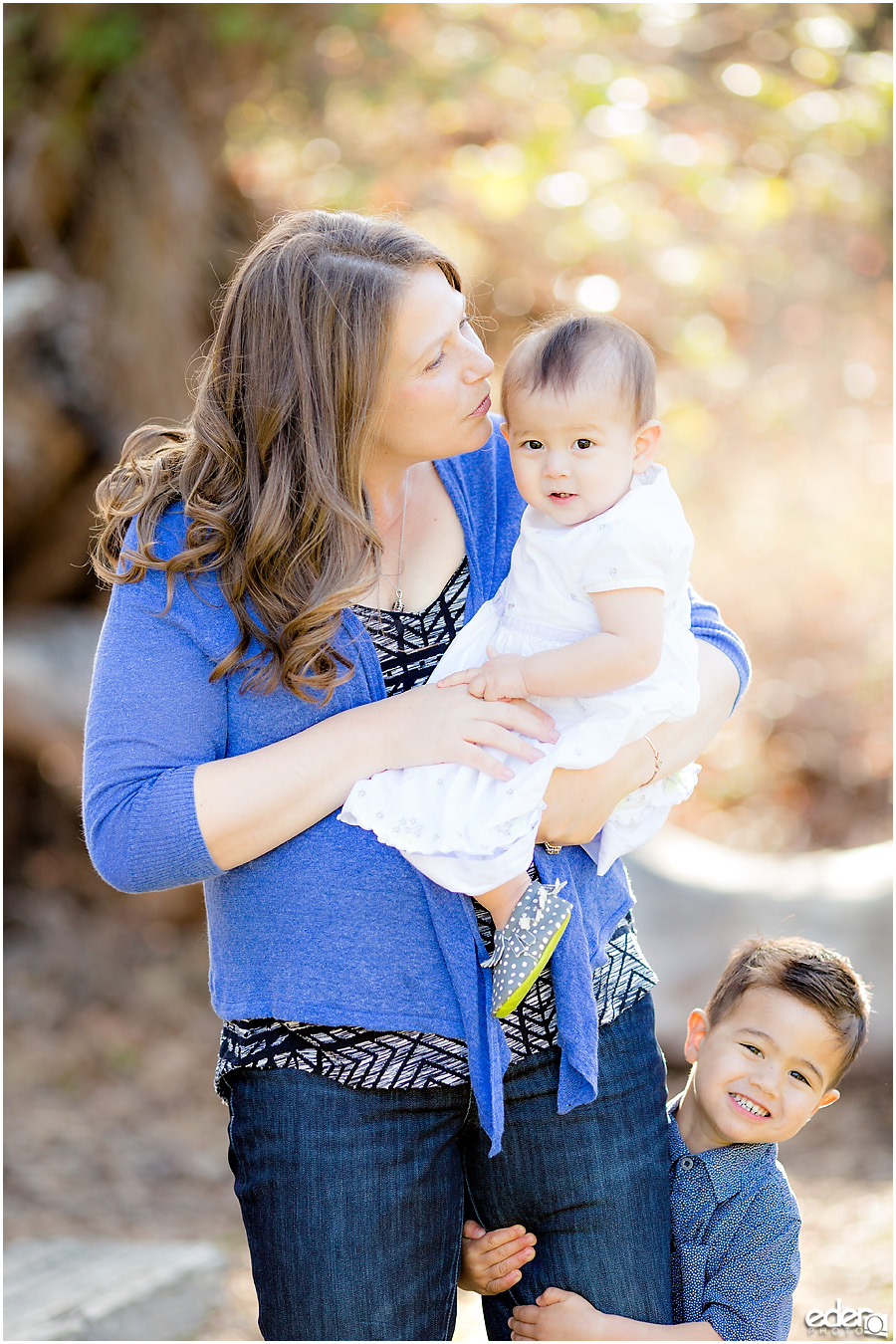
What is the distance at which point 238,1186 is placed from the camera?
1.60 metres

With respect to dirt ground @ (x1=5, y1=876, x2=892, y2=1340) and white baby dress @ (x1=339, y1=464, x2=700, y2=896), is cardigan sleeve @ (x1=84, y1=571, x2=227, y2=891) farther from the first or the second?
dirt ground @ (x1=5, y1=876, x2=892, y2=1340)

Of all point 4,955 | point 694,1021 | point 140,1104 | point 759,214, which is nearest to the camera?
point 694,1021

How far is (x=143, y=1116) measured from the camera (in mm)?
4379

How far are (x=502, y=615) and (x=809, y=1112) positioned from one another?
788 millimetres

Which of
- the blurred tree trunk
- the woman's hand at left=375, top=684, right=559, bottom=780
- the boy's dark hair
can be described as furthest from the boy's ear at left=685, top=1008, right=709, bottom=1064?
the blurred tree trunk

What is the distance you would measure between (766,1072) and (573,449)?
0.87m

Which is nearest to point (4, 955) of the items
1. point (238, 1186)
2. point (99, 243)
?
point (99, 243)

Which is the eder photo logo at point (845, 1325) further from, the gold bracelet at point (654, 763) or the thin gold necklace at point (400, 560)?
the thin gold necklace at point (400, 560)

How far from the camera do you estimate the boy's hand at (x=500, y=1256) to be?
1613mm

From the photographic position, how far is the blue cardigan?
1458 mm

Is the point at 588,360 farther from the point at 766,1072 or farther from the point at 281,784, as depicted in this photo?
the point at 766,1072

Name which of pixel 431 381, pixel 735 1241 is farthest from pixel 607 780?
pixel 735 1241

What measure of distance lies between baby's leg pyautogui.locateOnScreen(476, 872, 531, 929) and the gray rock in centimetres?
170

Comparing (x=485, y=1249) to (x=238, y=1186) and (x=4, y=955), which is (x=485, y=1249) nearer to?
(x=238, y=1186)
